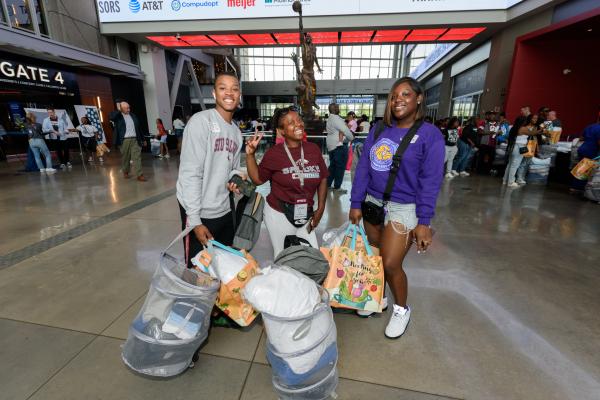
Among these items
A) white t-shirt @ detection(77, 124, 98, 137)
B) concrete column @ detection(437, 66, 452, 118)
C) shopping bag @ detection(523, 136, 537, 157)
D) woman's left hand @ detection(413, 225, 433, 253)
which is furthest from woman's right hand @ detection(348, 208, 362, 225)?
concrete column @ detection(437, 66, 452, 118)

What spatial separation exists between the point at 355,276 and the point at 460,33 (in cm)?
1309

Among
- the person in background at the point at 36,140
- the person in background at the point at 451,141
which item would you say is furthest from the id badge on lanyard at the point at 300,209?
the person in background at the point at 36,140

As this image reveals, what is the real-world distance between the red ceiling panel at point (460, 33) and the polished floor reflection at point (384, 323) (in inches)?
374

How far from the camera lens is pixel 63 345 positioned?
1.95 m

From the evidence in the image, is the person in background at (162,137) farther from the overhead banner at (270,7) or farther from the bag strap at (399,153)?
the bag strap at (399,153)

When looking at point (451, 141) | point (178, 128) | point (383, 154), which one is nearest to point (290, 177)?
point (383, 154)

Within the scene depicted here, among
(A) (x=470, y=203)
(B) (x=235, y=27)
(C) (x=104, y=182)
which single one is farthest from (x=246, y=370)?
(B) (x=235, y=27)

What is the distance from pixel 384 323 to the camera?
222 centimetres

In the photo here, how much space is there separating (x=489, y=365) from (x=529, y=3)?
1167 cm

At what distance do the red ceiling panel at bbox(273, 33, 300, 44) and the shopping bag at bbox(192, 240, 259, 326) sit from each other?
1189 cm

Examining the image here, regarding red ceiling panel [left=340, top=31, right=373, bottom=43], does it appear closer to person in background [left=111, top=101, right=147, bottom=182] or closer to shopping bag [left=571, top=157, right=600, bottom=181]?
shopping bag [left=571, top=157, right=600, bottom=181]

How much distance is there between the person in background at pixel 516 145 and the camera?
660 centimetres

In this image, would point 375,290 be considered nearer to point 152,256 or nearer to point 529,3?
point 152,256

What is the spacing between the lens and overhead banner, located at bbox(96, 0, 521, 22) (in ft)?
32.1
